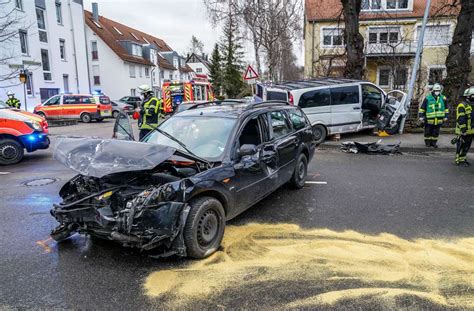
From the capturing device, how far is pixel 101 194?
3586 millimetres

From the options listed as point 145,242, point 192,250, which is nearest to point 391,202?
point 192,250

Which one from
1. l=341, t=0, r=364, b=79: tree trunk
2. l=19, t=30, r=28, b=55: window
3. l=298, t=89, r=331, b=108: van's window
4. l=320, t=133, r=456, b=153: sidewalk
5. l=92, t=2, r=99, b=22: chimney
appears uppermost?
l=92, t=2, r=99, b=22: chimney

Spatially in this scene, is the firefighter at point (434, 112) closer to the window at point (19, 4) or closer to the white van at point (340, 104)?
the white van at point (340, 104)

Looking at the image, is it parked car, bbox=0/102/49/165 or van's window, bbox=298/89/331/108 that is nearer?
parked car, bbox=0/102/49/165

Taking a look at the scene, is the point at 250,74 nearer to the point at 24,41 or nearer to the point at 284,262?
the point at 284,262

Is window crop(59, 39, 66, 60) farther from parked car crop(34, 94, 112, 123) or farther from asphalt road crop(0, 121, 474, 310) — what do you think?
asphalt road crop(0, 121, 474, 310)

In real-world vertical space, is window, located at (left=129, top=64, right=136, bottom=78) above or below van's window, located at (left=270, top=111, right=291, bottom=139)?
above

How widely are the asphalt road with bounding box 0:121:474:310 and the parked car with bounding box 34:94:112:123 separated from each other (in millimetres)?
17363

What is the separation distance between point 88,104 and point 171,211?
2109cm

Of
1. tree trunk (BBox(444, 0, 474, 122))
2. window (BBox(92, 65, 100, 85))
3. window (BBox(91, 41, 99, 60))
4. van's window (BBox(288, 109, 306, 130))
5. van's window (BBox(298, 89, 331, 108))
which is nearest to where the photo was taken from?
van's window (BBox(288, 109, 306, 130))

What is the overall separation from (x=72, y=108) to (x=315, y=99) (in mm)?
16719

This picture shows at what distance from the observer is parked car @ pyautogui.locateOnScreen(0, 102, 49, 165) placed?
897 cm

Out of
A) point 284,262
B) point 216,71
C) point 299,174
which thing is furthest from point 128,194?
point 216,71

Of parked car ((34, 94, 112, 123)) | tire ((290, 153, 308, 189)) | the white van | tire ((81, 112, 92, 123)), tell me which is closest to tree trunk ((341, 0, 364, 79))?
the white van
